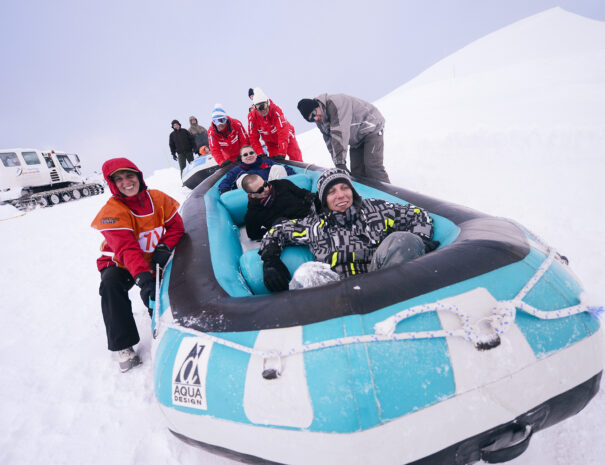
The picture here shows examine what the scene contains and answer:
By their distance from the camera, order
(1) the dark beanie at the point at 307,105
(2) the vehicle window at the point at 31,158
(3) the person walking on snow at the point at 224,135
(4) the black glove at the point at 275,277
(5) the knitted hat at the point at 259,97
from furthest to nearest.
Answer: (2) the vehicle window at the point at 31,158
(3) the person walking on snow at the point at 224,135
(5) the knitted hat at the point at 259,97
(1) the dark beanie at the point at 307,105
(4) the black glove at the point at 275,277

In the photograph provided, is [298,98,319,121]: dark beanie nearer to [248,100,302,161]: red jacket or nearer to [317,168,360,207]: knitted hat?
[317,168,360,207]: knitted hat

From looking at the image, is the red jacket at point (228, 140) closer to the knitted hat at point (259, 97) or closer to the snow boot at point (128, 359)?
the knitted hat at point (259, 97)

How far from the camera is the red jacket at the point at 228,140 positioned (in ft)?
15.4

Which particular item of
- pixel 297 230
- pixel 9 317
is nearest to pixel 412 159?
pixel 297 230

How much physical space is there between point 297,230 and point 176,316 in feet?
3.11

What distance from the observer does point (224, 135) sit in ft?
15.4

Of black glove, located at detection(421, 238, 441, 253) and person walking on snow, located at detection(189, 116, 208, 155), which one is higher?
person walking on snow, located at detection(189, 116, 208, 155)

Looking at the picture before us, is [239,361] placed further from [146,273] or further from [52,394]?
[52,394]

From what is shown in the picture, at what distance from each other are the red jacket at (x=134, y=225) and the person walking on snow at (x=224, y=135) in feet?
8.39

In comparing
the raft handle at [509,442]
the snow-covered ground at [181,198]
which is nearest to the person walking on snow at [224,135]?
the snow-covered ground at [181,198]

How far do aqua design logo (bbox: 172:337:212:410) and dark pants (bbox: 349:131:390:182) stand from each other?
9.48ft

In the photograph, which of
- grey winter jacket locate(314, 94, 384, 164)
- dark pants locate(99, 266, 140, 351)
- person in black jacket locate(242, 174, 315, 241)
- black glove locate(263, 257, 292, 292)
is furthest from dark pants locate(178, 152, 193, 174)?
black glove locate(263, 257, 292, 292)

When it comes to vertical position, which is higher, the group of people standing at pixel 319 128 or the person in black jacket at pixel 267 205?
the group of people standing at pixel 319 128

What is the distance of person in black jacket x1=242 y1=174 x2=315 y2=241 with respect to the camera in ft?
8.66
